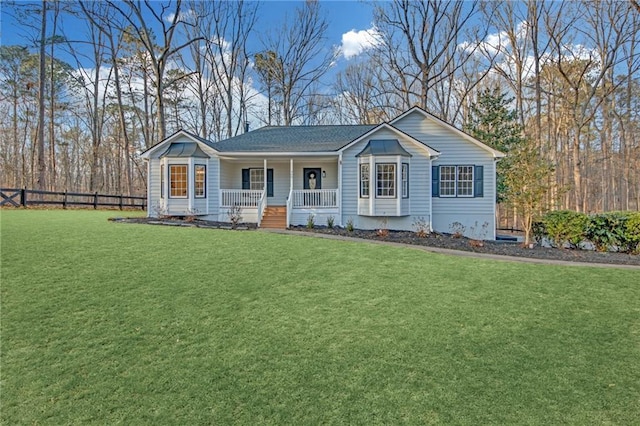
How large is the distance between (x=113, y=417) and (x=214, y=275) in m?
3.50

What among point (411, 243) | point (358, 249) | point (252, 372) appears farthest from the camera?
point (411, 243)

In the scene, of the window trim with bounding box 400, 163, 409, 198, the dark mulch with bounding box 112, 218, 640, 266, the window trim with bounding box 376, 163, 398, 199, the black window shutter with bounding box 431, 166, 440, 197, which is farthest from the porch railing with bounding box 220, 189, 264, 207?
the black window shutter with bounding box 431, 166, 440, 197

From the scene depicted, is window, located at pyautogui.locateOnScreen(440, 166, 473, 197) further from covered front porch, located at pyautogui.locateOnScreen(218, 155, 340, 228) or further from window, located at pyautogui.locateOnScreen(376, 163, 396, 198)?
covered front porch, located at pyautogui.locateOnScreen(218, 155, 340, 228)

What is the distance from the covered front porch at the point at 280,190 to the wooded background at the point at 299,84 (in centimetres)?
787

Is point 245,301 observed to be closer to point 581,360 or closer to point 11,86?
point 581,360

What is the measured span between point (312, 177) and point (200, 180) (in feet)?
16.2

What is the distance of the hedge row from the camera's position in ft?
33.9

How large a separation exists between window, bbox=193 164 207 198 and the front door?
4.48 meters

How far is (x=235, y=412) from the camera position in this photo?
9.24 feet

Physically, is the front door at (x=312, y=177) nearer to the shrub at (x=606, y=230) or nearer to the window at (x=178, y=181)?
the window at (x=178, y=181)

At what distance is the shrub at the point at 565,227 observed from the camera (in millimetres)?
10977

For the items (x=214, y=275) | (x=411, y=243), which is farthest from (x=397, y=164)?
(x=214, y=275)

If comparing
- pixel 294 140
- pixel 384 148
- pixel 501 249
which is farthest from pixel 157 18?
pixel 501 249

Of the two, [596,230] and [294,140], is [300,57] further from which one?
[596,230]
